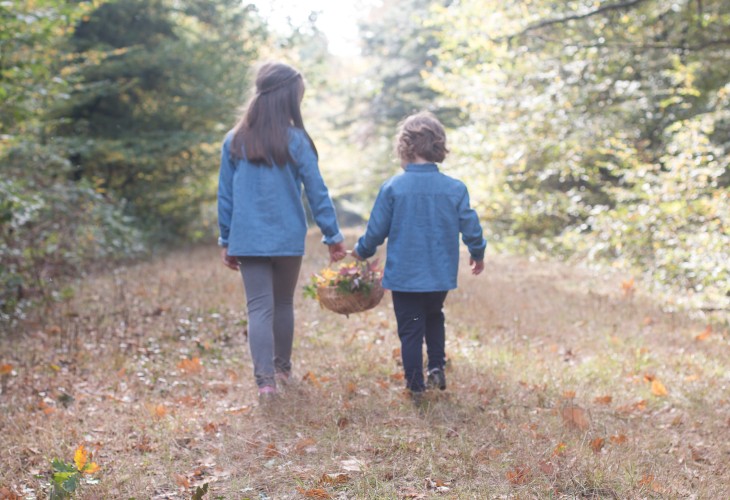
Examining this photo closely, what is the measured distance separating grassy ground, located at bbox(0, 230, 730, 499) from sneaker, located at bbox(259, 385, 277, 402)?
0.08 m

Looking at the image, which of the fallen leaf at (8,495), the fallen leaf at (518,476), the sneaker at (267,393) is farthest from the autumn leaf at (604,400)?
the fallen leaf at (8,495)

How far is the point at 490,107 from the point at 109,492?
12.6 meters

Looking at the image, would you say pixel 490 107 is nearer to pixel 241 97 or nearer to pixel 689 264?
pixel 241 97

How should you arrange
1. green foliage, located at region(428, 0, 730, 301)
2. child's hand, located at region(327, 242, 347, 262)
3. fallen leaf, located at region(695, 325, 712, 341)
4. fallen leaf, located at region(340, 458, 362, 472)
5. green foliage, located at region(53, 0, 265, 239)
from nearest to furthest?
fallen leaf, located at region(340, 458, 362, 472) → child's hand, located at region(327, 242, 347, 262) → fallen leaf, located at region(695, 325, 712, 341) → green foliage, located at region(428, 0, 730, 301) → green foliage, located at region(53, 0, 265, 239)

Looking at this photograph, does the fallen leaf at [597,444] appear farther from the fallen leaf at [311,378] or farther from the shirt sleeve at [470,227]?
the fallen leaf at [311,378]

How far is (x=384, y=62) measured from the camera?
23156 millimetres

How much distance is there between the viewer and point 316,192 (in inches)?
187

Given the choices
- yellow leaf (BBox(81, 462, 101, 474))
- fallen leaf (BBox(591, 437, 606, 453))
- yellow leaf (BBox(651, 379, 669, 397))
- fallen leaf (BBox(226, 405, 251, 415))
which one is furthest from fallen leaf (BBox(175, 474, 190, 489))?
yellow leaf (BBox(651, 379, 669, 397))

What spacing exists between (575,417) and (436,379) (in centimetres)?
94

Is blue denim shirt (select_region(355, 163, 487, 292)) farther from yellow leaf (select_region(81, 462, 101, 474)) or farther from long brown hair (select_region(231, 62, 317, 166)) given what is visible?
yellow leaf (select_region(81, 462, 101, 474))

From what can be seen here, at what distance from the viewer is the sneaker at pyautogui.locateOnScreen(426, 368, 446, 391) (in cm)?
483

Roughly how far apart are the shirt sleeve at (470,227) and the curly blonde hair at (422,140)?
1.06 ft

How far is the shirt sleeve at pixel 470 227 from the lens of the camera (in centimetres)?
464

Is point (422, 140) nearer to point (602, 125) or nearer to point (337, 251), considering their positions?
point (337, 251)
